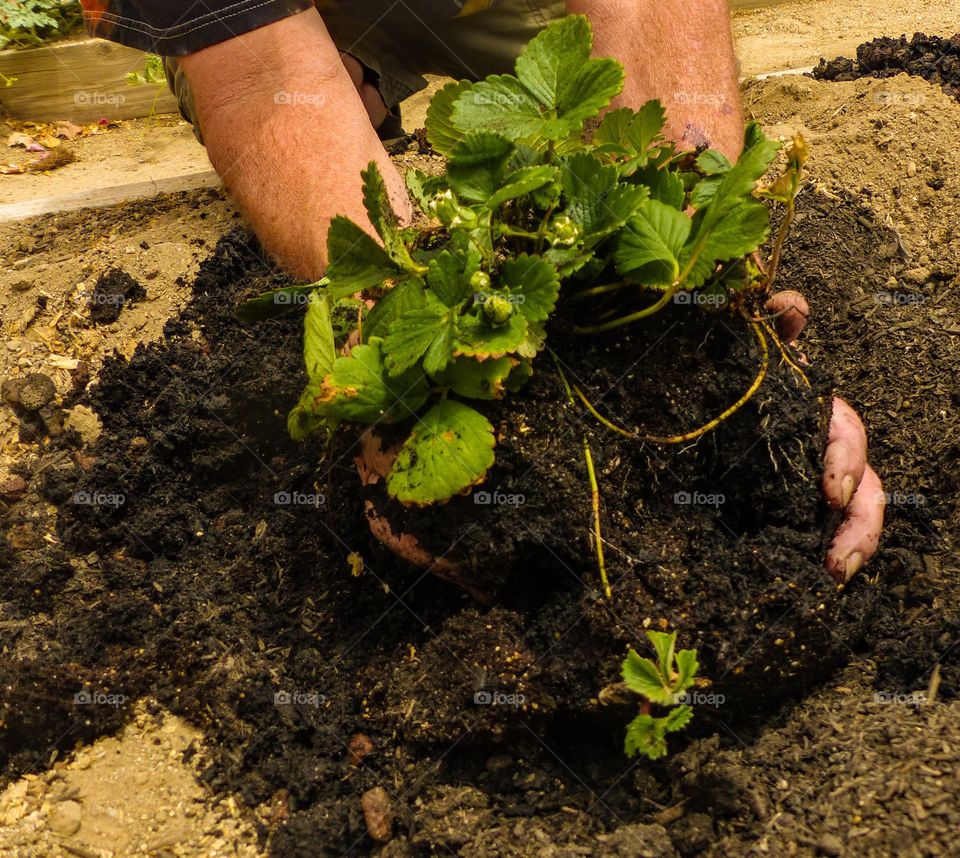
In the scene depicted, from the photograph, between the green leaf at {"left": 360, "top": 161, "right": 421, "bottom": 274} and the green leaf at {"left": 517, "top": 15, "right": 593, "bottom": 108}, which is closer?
the green leaf at {"left": 360, "top": 161, "right": 421, "bottom": 274}

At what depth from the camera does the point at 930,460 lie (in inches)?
78.1

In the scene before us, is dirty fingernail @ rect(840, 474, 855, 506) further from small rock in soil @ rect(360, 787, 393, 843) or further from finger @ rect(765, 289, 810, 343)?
small rock in soil @ rect(360, 787, 393, 843)

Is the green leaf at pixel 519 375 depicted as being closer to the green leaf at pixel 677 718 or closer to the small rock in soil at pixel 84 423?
the green leaf at pixel 677 718

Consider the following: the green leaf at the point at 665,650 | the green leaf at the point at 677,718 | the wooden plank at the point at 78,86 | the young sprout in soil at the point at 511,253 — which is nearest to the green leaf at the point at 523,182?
the young sprout in soil at the point at 511,253

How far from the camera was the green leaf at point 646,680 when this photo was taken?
1.34 metres

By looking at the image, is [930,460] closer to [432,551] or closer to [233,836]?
[432,551]

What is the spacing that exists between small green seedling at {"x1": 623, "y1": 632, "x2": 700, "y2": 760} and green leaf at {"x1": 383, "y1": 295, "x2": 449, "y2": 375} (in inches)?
22.1

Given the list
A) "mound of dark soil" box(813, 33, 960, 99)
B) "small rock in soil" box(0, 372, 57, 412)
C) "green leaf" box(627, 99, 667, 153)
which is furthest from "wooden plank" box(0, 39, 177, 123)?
"green leaf" box(627, 99, 667, 153)

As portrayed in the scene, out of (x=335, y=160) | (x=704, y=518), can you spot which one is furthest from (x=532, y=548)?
(x=335, y=160)

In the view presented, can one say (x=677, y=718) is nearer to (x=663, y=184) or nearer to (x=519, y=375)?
(x=519, y=375)

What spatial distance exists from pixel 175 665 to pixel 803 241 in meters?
1.99

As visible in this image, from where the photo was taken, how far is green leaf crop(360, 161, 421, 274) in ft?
4.42

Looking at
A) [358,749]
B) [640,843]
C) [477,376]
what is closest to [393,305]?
[477,376]

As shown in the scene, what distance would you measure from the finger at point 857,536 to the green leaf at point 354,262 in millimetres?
936
